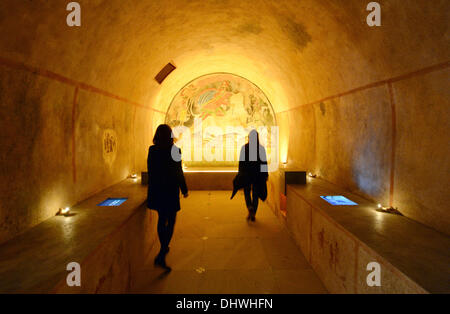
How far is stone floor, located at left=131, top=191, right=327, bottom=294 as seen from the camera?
396 centimetres

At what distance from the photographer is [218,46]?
8.34 meters

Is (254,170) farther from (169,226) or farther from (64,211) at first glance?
(64,211)

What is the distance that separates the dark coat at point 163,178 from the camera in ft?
13.5

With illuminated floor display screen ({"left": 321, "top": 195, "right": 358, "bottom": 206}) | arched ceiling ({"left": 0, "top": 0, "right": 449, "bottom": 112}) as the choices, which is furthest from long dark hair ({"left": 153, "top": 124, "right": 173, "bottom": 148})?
illuminated floor display screen ({"left": 321, "top": 195, "right": 358, "bottom": 206})

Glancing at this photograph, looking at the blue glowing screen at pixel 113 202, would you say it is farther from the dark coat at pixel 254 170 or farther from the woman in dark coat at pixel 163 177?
the dark coat at pixel 254 170

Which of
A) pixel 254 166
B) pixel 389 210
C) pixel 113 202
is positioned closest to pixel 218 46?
pixel 254 166

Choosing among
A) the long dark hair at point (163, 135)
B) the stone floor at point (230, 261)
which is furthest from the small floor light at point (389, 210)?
the long dark hair at point (163, 135)

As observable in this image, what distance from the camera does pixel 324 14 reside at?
463 centimetres

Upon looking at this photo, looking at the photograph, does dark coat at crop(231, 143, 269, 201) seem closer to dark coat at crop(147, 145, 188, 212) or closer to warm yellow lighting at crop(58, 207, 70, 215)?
dark coat at crop(147, 145, 188, 212)

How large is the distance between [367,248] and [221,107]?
10.7 metres

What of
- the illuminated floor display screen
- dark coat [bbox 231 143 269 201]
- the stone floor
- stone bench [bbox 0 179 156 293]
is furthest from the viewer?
dark coat [bbox 231 143 269 201]

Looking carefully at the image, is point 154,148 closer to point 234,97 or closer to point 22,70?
point 22,70

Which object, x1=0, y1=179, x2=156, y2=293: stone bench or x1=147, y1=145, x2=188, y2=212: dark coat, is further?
x1=147, y1=145, x2=188, y2=212: dark coat

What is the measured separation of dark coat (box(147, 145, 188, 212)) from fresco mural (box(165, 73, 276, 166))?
8.38 m
